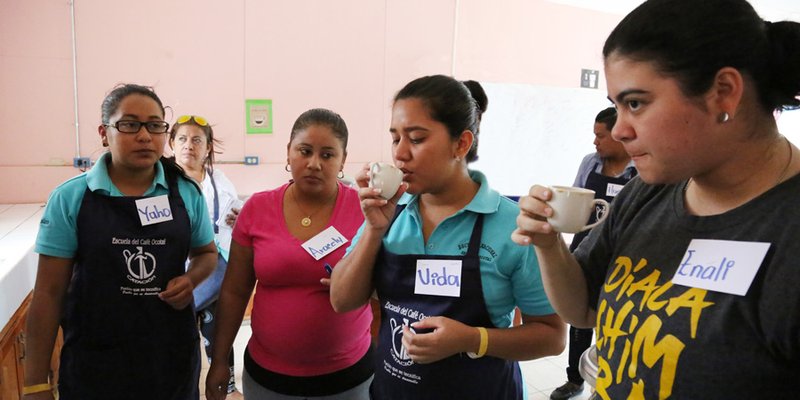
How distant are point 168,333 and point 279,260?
42 centimetres

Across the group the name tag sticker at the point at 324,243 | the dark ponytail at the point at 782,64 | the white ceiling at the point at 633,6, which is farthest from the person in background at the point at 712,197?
the white ceiling at the point at 633,6

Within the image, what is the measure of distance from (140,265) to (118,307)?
0.13m

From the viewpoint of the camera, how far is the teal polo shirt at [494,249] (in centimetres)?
106

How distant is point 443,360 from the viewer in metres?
1.07

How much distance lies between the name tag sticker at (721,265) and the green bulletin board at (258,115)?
3675 mm

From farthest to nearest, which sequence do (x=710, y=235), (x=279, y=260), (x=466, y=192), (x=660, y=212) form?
(x=279, y=260) → (x=466, y=192) → (x=660, y=212) → (x=710, y=235)

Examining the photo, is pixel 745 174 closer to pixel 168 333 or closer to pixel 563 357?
pixel 168 333

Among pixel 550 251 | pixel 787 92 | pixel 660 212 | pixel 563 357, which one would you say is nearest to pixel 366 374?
pixel 550 251

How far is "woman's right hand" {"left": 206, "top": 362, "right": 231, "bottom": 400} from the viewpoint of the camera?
1498 mm

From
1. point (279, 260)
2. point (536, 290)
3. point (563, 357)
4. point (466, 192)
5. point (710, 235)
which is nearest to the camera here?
point (710, 235)

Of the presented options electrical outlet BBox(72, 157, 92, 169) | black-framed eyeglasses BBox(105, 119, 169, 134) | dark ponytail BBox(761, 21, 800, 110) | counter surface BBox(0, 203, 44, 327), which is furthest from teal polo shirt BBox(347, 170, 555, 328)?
electrical outlet BBox(72, 157, 92, 169)

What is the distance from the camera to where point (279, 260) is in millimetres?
1413

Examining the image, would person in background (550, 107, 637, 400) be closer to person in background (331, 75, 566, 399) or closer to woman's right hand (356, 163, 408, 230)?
person in background (331, 75, 566, 399)

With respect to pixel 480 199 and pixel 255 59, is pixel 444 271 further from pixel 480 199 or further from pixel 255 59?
pixel 255 59
